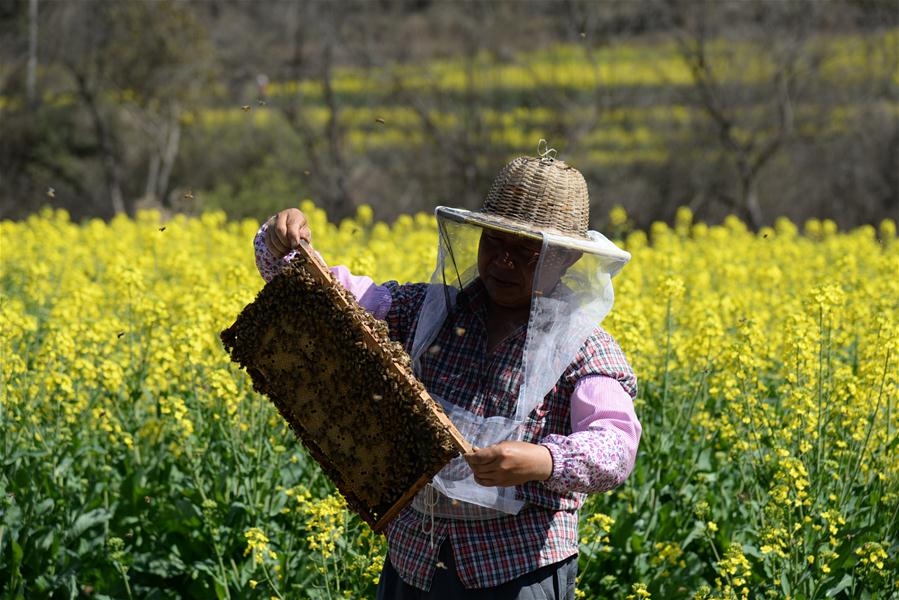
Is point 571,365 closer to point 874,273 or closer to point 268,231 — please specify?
point 268,231

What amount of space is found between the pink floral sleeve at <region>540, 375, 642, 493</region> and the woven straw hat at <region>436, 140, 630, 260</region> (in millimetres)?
391

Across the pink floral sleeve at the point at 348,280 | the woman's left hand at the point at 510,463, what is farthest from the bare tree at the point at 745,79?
the woman's left hand at the point at 510,463

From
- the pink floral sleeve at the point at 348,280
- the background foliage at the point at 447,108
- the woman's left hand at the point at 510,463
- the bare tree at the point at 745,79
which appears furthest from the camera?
the background foliage at the point at 447,108

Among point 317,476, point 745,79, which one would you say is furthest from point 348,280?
point 745,79

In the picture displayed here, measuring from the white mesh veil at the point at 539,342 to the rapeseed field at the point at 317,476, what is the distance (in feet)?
2.98

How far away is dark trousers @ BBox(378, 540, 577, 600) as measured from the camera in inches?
122

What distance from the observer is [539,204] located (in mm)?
3121

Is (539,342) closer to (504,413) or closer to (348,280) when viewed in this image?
(504,413)

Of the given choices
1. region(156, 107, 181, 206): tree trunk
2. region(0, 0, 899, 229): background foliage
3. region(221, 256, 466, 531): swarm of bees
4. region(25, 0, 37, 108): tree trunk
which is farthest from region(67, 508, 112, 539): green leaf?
region(25, 0, 37, 108): tree trunk

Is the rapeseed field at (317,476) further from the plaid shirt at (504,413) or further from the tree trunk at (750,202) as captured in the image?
the tree trunk at (750,202)

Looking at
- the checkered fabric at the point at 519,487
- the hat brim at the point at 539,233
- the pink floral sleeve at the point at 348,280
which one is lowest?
the checkered fabric at the point at 519,487

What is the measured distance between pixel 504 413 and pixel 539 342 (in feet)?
0.75

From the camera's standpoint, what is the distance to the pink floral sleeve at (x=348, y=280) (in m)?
3.42

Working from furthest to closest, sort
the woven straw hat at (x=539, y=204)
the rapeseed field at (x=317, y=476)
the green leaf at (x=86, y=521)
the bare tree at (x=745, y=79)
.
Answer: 1. the bare tree at (x=745, y=79)
2. the green leaf at (x=86, y=521)
3. the rapeseed field at (x=317, y=476)
4. the woven straw hat at (x=539, y=204)
